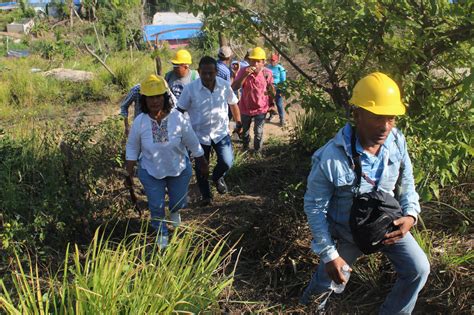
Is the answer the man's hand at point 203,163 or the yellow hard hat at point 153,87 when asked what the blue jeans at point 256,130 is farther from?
the yellow hard hat at point 153,87

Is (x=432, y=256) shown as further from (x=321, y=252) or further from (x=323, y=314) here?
(x=321, y=252)

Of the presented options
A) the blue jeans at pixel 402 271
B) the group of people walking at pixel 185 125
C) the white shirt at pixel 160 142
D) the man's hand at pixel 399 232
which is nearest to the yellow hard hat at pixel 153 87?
the group of people walking at pixel 185 125

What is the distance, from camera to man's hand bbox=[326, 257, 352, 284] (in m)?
2.58

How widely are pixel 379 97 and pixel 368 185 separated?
467 mm

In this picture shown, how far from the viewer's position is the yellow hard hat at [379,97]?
244cm

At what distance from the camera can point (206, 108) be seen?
4.86 meters

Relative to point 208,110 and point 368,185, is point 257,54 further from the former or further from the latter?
point 368,185

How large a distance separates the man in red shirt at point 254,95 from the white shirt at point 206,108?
5.26 feet

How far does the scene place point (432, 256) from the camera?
331cm

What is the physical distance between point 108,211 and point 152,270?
6.32ft

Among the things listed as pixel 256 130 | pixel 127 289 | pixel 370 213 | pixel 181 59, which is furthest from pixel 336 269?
pixel 256 130

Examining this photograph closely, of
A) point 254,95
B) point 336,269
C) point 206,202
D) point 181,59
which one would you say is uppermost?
point 181,59

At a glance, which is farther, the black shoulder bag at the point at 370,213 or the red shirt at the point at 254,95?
the red shirt at the point at 254,95

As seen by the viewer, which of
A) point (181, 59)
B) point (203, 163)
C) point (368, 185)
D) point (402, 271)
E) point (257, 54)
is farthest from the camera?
point (257, 54)
